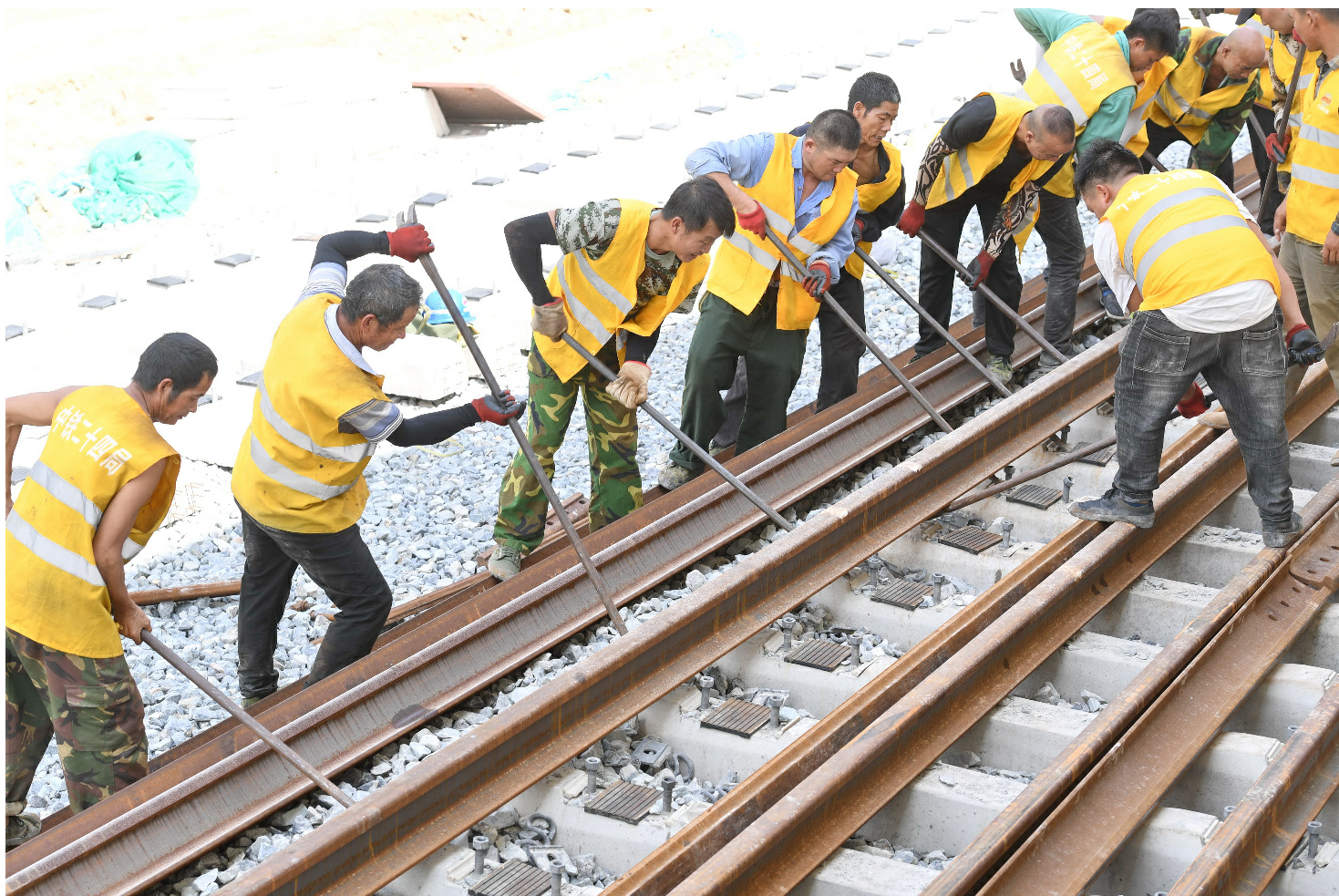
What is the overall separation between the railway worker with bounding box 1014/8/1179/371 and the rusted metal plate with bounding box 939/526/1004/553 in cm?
226

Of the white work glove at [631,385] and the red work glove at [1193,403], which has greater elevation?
the white work glove at [631,385]

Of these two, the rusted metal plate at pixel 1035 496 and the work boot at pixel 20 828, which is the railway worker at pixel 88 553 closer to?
the work boot at pixel 20 828

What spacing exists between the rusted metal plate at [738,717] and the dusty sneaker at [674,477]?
196cm

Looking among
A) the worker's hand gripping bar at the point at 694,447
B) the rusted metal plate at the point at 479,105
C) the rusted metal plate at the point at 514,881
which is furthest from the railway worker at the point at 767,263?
the rusted metal plate at the point at 479,105

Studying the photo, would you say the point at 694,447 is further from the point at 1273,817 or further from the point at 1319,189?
the point at 1319,189

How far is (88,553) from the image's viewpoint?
4148 mm

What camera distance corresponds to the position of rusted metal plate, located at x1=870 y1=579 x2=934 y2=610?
5.12 meters

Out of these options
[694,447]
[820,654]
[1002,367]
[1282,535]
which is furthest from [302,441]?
[1002,367]

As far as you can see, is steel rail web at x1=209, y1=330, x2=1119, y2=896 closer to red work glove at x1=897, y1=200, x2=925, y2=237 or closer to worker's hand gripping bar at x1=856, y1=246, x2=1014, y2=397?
worker's hand gripping bar at x1=856, y1=246, x2=1014, y2=397

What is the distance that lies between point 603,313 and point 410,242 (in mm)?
914

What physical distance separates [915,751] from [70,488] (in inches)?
107

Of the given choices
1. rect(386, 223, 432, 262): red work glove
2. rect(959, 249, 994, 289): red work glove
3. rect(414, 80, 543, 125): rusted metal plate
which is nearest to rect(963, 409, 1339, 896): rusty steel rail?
rect(959, 249, 994, 289): red work glove

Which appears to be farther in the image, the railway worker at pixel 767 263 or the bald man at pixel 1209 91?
the bald man at pixel 1209 91

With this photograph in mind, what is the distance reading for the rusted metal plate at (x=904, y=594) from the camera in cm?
512
